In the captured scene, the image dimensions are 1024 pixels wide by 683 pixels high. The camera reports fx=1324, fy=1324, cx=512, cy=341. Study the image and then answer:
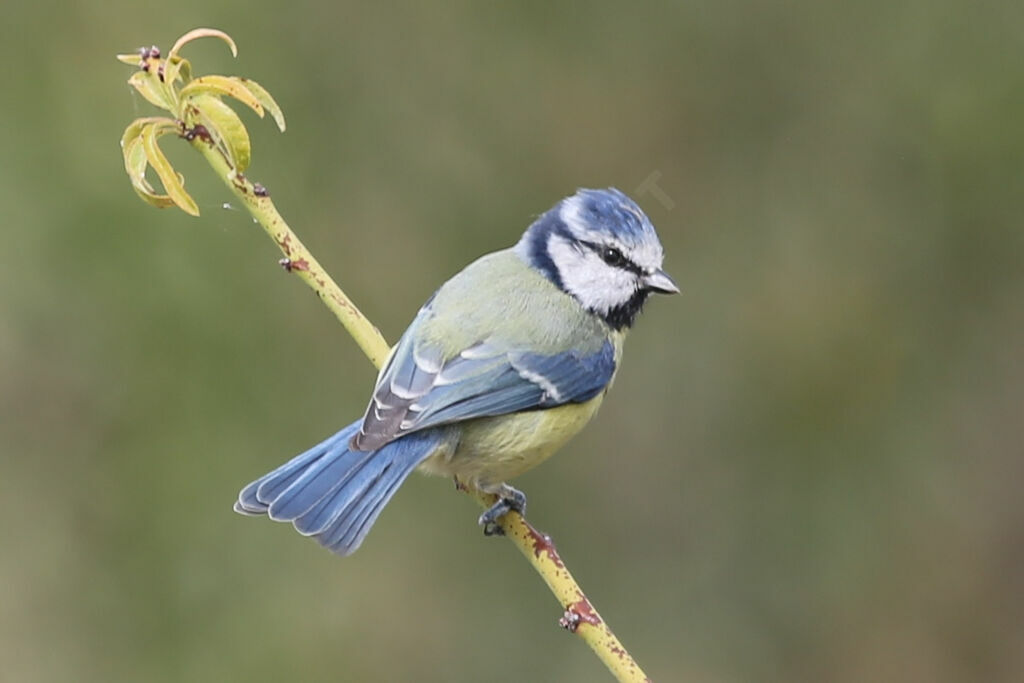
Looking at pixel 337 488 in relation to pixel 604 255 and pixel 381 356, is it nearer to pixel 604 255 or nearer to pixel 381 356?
pixel 381 356

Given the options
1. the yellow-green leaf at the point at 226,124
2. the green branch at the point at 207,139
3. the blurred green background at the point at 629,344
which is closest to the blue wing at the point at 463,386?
the green branch at the point at 207,139

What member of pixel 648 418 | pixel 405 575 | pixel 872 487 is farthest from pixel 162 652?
pixel 872 487

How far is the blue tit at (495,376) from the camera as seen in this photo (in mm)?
2781

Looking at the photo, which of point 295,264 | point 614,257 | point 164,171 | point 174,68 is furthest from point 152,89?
Answer: point 614,257

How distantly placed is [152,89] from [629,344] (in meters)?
2.85

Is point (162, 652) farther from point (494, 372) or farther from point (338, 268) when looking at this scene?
point (494, 372)

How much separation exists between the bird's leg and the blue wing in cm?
19

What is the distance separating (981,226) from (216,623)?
3.13 m

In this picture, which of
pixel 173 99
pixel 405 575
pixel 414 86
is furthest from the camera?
pixel 414 86

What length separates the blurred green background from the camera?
15.0ft

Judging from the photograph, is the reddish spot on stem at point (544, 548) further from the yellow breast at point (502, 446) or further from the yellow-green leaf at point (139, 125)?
the yellow-green leaf at point (139, 125)

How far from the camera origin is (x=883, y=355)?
4996mm

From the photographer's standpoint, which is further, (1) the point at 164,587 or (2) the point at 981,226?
(2) the point at 981,226

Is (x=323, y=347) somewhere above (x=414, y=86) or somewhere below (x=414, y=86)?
below
